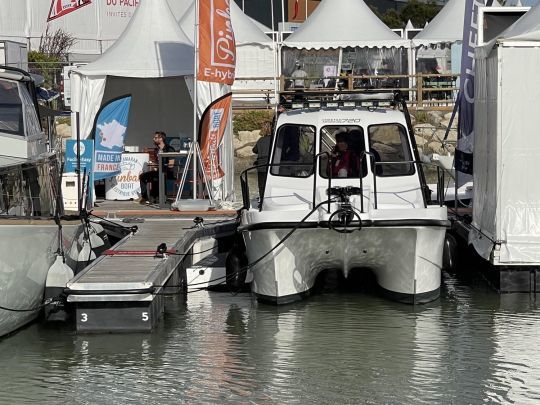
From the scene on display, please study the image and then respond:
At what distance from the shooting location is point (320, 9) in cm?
3853

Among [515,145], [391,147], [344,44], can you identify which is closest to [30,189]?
[391,147]

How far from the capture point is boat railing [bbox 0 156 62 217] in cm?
1240

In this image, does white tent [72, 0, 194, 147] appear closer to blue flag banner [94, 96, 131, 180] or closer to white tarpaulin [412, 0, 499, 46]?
blue flag banner [94, 96, 131, 180]

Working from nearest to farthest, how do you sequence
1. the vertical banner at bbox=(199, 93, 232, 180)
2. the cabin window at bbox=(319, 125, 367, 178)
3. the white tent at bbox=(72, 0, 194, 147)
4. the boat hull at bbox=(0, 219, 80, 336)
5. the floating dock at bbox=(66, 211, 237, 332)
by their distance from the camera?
the boat hull at bbox=(0, 219, 80, 336) < the floating dock at bbox=(66, 211, 237, 332) < the cabin window at bbox=(319, 125, 367, 178) < the vertical banner at bbox=(199, 93, 232, 180) < the white tent at bbox=(72, 0, 194, 147)

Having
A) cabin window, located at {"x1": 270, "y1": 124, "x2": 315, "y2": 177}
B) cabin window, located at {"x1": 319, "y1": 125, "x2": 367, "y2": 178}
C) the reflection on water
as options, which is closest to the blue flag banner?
the reflection on water

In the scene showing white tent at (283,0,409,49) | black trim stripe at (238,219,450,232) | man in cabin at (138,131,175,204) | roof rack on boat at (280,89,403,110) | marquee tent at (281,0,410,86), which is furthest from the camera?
marquee tent at (281,0,410,86)

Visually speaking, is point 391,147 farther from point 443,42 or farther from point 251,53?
point 251,53

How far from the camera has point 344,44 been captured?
36.8 meters

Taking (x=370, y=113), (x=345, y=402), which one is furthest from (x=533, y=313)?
(x=345, y=402)

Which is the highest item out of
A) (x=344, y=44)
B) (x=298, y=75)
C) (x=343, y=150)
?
(x=344, y=44)

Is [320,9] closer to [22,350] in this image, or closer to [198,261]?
[198,261]

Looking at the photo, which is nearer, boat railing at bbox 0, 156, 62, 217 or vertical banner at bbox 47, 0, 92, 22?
boat railing at bbox 0, 156, 62, 217

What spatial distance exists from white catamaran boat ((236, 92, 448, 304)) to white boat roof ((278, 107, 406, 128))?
0.01 m

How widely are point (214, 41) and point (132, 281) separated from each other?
7849 millimetres
